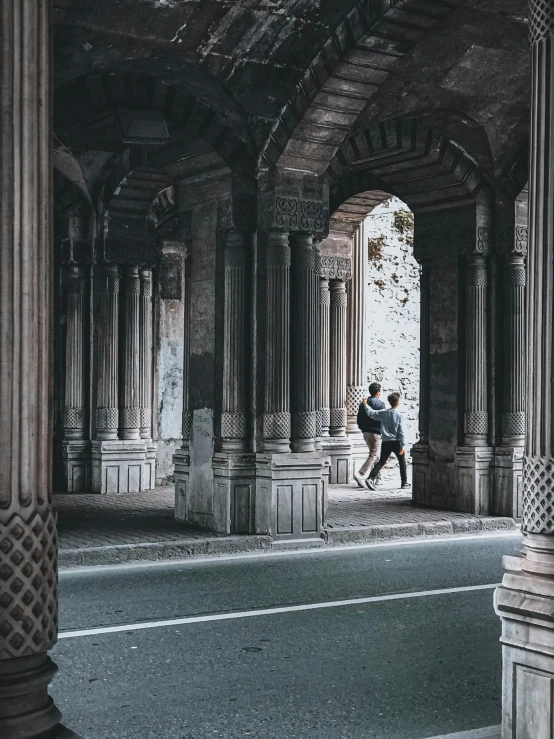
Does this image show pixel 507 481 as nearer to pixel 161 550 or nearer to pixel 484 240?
pixel 484 240

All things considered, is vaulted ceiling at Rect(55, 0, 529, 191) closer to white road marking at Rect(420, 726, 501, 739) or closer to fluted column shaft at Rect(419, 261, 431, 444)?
fluted column shaft at Rect(419, 261, 431, 444)

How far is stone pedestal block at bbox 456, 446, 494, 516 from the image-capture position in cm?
1405

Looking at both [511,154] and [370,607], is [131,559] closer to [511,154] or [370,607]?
[370,607]

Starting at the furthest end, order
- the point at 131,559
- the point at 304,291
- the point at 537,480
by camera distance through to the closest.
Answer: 1. the point at 304,291
2. the point at 131,559
3. the point at 537,480

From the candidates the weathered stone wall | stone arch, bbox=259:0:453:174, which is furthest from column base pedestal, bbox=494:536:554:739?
the weathered stone wall

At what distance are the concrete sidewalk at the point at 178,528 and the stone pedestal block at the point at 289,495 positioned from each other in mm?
178

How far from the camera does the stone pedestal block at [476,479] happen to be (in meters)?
14.0

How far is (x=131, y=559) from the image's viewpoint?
10781mm

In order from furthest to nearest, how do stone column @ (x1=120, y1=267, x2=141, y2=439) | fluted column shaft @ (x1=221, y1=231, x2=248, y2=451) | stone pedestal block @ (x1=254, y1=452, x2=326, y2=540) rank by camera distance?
stone column @ (x1=120, y1=267, x2=141, y2=439)
fluted column shaft @ (x1=221, y1=231, x2=248, y2=451)
stone pedestal block @ (x1=254, y1=452, x2=326, y2=540)

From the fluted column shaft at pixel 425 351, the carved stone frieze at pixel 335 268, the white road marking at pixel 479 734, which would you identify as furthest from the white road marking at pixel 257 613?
the carved stone frieze at pixel 335 268

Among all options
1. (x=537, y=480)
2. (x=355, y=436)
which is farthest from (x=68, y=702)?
(x=355, y=436)

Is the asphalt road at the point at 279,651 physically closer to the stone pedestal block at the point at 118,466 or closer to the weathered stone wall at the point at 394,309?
the stone pedestal block at the point at 118,466

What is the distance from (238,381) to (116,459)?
16.9 ft

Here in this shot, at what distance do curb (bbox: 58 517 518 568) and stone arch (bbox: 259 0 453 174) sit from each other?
4302 millimetres
